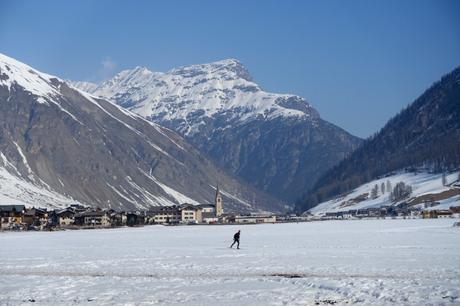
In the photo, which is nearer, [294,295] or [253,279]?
[294,295]

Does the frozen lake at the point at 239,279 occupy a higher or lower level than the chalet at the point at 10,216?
lower

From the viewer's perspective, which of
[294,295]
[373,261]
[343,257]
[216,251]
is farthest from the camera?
[216,251]

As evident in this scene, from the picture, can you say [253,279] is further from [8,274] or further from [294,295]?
[8,274]

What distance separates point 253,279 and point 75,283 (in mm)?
9266

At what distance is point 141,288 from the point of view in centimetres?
3194

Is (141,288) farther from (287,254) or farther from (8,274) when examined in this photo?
(287,254)

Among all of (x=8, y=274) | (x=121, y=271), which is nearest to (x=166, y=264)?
(x=121, y=271)

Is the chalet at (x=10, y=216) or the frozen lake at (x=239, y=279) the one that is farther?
the chalet at (x=10, y=216)

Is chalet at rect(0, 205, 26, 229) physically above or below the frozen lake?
above

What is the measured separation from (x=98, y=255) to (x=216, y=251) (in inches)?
391

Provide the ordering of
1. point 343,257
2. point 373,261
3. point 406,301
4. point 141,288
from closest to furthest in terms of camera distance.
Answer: point 406,301 → point 141,288 → point 373,261 → point 343,257

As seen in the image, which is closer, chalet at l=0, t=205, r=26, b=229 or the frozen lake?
the frozen lake

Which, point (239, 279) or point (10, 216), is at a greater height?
point (10, 216)

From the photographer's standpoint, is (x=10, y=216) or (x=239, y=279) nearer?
(x=239, y=279)
